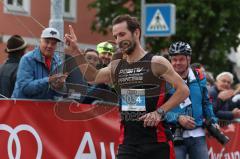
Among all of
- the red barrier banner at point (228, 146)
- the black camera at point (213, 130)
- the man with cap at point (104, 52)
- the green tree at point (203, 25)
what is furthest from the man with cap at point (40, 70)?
the green tree at point (203, 25)

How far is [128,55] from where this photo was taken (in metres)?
7.11

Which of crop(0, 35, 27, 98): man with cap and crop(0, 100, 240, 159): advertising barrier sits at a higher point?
crop(0, 35, 27, 98): man with cap

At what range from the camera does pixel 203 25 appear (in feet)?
88.4

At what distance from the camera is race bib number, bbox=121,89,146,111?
7023 mm

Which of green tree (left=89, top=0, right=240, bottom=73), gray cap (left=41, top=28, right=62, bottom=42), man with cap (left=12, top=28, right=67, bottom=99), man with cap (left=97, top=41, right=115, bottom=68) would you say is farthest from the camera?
green tree (left=89, top=0, right=240, bottom=73)

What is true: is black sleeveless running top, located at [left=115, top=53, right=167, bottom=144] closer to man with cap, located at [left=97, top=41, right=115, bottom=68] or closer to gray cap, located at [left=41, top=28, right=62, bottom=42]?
gray cap, located at [left=41, top=28, right=62, bottom=42]

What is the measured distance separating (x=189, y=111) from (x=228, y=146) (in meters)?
3.21

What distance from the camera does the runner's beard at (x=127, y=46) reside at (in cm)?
697

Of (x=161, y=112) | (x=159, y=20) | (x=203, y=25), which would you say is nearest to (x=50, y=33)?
(x=161, y=112)

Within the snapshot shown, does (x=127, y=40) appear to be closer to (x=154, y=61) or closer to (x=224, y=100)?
(x=154, y=61)

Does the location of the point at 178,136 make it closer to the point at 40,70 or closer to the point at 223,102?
the point at 40,70

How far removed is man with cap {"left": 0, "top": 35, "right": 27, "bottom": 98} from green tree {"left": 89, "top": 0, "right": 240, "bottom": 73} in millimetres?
17420

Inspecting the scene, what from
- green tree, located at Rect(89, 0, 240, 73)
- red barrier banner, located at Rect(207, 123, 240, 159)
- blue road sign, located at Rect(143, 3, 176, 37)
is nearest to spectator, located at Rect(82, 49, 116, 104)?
red barrier banner, located at Rect(207, 123, 240, 159)

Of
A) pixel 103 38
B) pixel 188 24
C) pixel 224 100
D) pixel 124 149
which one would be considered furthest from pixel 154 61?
pixel 103 38
